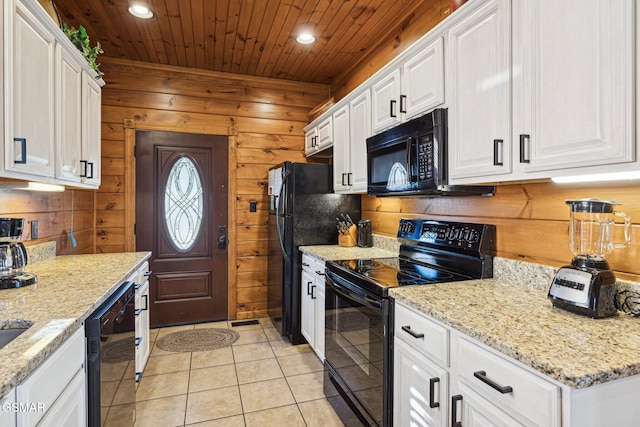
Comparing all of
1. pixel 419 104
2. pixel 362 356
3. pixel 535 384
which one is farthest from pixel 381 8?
pixel 535 384

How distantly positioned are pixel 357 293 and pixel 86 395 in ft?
3.97

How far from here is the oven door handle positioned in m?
1.68

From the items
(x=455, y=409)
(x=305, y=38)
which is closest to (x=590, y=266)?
(x=455, y=409)

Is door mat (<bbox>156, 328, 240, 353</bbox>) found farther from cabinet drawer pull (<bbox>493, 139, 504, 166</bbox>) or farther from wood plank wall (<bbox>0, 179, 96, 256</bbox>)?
cabinet drawer pull (<bbox>493, 139, 504, 166</bbox>)

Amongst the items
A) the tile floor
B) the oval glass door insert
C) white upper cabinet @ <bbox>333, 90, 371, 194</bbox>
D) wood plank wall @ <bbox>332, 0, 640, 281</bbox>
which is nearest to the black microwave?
wood plank wall @ <bbox>332, 0, 640, 281</bbox>

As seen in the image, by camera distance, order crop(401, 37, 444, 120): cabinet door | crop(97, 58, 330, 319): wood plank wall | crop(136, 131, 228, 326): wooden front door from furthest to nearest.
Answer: crop(136, 131, 228, 326): wooden front door → crop(97, 58, 330, 319): wood plank wall → crop(401, 37, 444, 120): cabinet door

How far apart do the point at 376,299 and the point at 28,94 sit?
5.84 feet

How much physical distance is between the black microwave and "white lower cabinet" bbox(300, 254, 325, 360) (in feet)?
2.58

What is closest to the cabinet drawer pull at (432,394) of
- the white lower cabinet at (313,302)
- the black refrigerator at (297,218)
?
the white lower cabinet at (313,302)

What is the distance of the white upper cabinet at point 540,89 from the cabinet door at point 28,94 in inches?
73.5

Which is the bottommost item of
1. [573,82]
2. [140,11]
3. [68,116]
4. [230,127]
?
[573,82]

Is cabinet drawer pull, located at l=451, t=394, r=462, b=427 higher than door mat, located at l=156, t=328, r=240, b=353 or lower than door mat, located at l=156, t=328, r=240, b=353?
higher

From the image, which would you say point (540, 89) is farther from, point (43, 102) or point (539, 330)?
point (43, 102)

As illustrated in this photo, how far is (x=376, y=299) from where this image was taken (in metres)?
1.66
